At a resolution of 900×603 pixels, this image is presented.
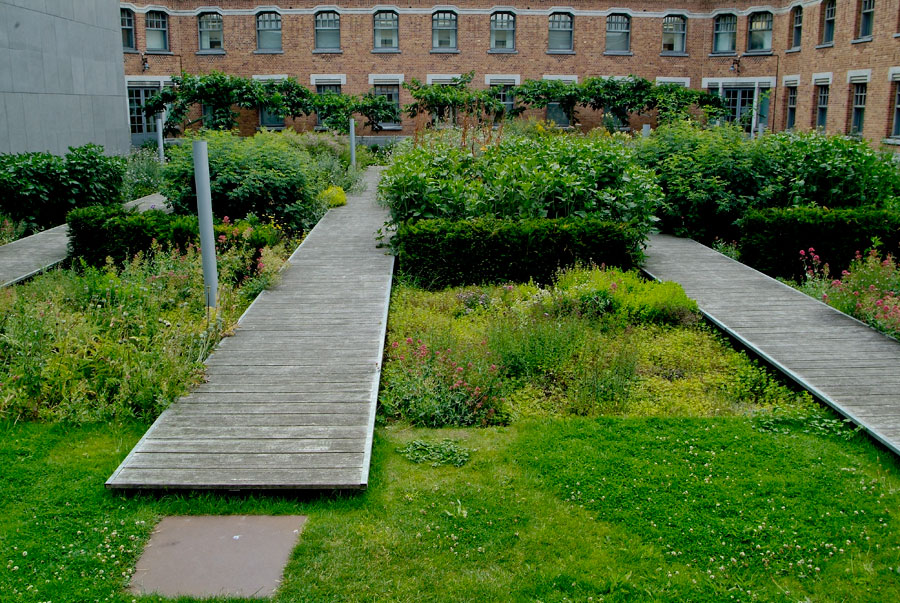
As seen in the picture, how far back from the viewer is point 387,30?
3241 centimetres

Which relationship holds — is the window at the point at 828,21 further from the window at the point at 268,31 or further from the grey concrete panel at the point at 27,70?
the grey concrete panel at the point at 27,70

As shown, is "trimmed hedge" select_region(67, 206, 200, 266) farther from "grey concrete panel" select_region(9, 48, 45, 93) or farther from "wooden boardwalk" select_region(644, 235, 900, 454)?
"grey concrete panel" select_region(9, 48, 45, 93)

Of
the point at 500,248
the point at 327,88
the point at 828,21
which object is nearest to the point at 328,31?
the point at 327,88

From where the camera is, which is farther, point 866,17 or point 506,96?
point 506,96

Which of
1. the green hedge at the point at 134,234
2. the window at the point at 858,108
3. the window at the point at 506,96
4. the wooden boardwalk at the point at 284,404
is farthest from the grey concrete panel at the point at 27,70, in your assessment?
the window at the point at 858,108

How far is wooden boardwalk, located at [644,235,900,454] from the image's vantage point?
7004mm

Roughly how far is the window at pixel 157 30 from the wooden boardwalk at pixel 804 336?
27.0 m

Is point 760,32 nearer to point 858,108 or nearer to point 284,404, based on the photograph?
point 858,108

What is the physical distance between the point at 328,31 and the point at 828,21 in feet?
61.1

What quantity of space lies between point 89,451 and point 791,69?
97.2ft

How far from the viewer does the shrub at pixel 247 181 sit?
1282cm

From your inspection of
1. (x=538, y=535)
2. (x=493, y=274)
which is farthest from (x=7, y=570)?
(x=493, y=274)

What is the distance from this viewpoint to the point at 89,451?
6227 millimetres

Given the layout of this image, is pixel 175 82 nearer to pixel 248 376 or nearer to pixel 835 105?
pixel 835 105
